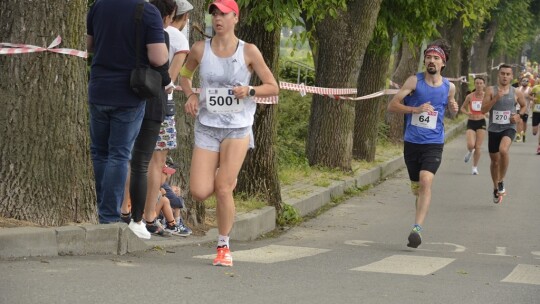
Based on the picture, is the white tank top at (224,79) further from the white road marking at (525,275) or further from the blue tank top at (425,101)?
the blue tank top at (425,101)

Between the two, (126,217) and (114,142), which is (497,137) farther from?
(114,142)

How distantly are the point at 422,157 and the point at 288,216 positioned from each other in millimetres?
1650

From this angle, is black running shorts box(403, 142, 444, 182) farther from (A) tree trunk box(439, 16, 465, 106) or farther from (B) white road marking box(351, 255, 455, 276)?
(A) tree trunk box(439, 16, 465, 106)

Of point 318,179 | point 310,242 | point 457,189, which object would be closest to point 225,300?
point 310,242

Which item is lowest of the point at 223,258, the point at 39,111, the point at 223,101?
the point at 223,258

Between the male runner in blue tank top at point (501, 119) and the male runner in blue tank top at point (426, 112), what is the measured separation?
5.02 meters

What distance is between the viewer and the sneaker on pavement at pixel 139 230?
9531mm

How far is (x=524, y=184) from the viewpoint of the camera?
20141 mm

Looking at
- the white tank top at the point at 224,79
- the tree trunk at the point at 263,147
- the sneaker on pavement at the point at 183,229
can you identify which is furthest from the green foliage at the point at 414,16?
the white tank top at the point at 224,79

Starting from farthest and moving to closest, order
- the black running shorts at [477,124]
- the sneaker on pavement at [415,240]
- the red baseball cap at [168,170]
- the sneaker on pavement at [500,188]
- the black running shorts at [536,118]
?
the black running shorts at [536,118] → the black running shorts at [477,124] → the sneaker on pavement at [500,188] → the sneaker on pavement at [415,240] → the red baseball cap at [168,170]

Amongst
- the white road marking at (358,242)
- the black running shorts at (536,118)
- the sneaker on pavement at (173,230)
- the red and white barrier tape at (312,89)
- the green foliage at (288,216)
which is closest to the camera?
the sneaker on pavement at (173,230)

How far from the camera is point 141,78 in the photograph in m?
8.72

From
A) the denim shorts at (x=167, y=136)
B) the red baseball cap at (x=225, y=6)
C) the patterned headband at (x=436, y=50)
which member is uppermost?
the red baseball cap at (x=225, y=6)

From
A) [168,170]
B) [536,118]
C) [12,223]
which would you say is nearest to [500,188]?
[168,170]
